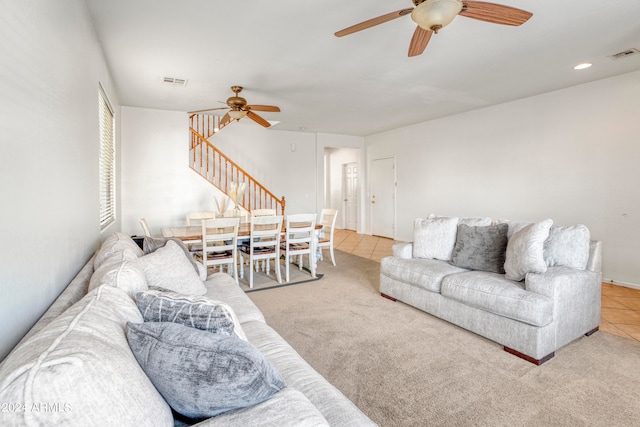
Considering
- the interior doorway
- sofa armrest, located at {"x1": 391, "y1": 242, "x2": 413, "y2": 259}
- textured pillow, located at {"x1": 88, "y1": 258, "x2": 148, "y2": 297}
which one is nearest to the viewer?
textured pillow, located at {"x1": 88, "y1": 258, "x2": 148, "y2": 297}

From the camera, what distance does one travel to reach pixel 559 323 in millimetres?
2305

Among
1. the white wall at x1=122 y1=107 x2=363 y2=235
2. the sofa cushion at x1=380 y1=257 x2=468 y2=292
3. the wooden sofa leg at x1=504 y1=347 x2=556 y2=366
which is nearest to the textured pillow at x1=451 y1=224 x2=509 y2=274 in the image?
the sofa cushion at x1=380 y1=257 x2=468 y2=292

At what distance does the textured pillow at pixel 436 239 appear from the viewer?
3.32 m

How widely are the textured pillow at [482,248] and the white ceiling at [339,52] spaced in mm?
1813

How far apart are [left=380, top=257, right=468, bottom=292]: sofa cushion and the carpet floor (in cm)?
32

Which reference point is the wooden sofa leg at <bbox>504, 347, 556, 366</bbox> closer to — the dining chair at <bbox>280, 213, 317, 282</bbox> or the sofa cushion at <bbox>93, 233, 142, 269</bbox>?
the dining chair at <bbox>280, 213, 317, 282</bbox>

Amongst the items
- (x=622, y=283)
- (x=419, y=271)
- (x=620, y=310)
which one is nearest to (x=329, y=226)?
(x=419, y=271)

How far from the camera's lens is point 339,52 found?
10.8 feet

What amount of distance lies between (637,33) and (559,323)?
2818 millimetres

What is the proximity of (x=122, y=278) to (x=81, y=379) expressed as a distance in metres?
0.79

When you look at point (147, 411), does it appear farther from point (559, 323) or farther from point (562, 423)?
point (559, 323)

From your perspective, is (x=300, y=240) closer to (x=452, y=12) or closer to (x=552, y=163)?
(x=452, y=12)

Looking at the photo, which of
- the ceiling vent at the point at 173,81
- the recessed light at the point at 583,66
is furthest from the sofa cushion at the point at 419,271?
the ceiling vent at the point at 173,81

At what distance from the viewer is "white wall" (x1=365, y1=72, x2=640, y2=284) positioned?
13.0ft
